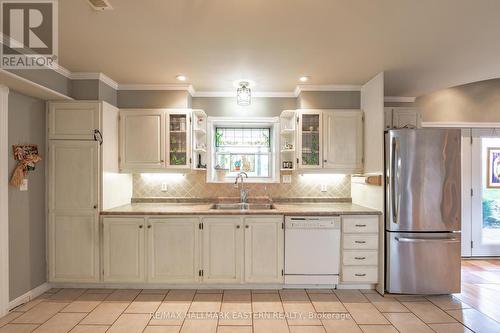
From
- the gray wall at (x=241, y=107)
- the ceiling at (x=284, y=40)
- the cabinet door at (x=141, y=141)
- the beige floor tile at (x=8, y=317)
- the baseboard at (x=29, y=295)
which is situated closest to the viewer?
the ceiling at (x=284, y=40)

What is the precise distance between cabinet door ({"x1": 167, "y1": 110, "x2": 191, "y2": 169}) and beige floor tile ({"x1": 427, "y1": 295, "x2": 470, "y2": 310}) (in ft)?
10.3

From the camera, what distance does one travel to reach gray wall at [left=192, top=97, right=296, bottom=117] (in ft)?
12.9

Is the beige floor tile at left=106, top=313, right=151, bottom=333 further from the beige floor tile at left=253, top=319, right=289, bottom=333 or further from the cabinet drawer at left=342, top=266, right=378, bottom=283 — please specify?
the cabinet drawer at left=342, top=266, right=378, bottom=283

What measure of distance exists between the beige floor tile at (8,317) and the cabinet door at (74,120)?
1.78 meters

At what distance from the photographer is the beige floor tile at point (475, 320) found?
2.46m

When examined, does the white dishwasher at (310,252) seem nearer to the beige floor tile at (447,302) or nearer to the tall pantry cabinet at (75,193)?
the beige floor tile at (447,302)

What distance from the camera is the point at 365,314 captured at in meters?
2.68

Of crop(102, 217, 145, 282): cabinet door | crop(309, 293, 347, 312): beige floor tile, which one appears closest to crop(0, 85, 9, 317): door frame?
crop(102, 217, 145, 282): cabinet door

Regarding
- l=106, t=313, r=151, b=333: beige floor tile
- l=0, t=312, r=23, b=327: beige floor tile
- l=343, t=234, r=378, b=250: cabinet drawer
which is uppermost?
l=343, t=234, r=378, b=250: cabinet drawer

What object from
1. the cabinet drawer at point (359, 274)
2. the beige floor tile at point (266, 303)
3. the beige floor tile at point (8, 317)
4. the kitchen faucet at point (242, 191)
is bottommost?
the beige floor tile at point (266, 303)

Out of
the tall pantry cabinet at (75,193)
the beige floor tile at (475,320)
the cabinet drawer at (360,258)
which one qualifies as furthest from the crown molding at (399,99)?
the tall pantry cabinet at (75,193)

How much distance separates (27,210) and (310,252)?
10.0ft

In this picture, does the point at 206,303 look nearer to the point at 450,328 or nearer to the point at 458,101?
the point at 450,328

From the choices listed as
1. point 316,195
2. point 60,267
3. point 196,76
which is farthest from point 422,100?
point 60,267
